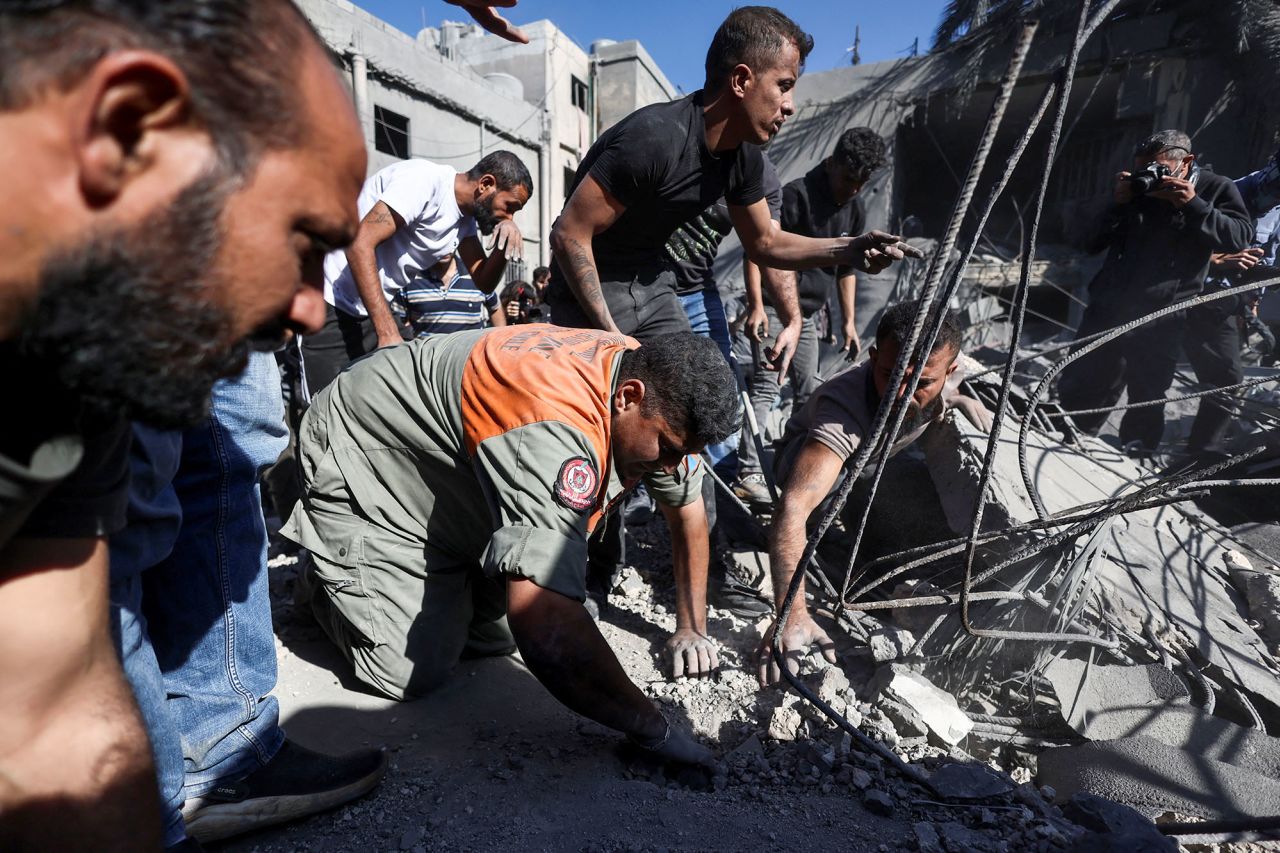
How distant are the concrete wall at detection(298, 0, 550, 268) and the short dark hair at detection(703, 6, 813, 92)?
259 inches

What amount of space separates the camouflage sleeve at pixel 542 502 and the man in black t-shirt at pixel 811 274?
6.60ft

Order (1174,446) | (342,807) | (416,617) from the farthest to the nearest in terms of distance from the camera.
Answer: (1174,446) < (416,617) < (342,807)

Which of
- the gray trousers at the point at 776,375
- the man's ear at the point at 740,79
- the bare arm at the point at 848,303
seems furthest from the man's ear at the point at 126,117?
the bare arm at the point at 848,303

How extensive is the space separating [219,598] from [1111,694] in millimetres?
2364

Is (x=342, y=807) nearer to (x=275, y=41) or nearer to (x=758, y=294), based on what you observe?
(x=275, y=41)

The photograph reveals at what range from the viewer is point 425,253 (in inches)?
130

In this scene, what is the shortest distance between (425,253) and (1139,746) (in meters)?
3.15

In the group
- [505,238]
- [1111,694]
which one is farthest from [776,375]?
[1111,694]

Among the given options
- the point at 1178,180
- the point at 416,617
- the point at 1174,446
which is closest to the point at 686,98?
the point at 416,617

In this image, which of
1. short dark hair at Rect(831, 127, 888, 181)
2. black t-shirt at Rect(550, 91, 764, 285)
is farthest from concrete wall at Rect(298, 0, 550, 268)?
black t-shirt at Rect(550, 91, 764, 285)

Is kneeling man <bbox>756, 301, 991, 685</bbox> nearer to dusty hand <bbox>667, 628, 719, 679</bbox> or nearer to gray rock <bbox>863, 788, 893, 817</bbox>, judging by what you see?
dusty hand <bbox>667, 628, 719, 679</bbox>

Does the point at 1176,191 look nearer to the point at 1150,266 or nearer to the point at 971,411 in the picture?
the point at 1150,266

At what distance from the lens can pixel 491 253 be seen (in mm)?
3875

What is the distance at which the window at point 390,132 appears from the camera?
32.1ft
